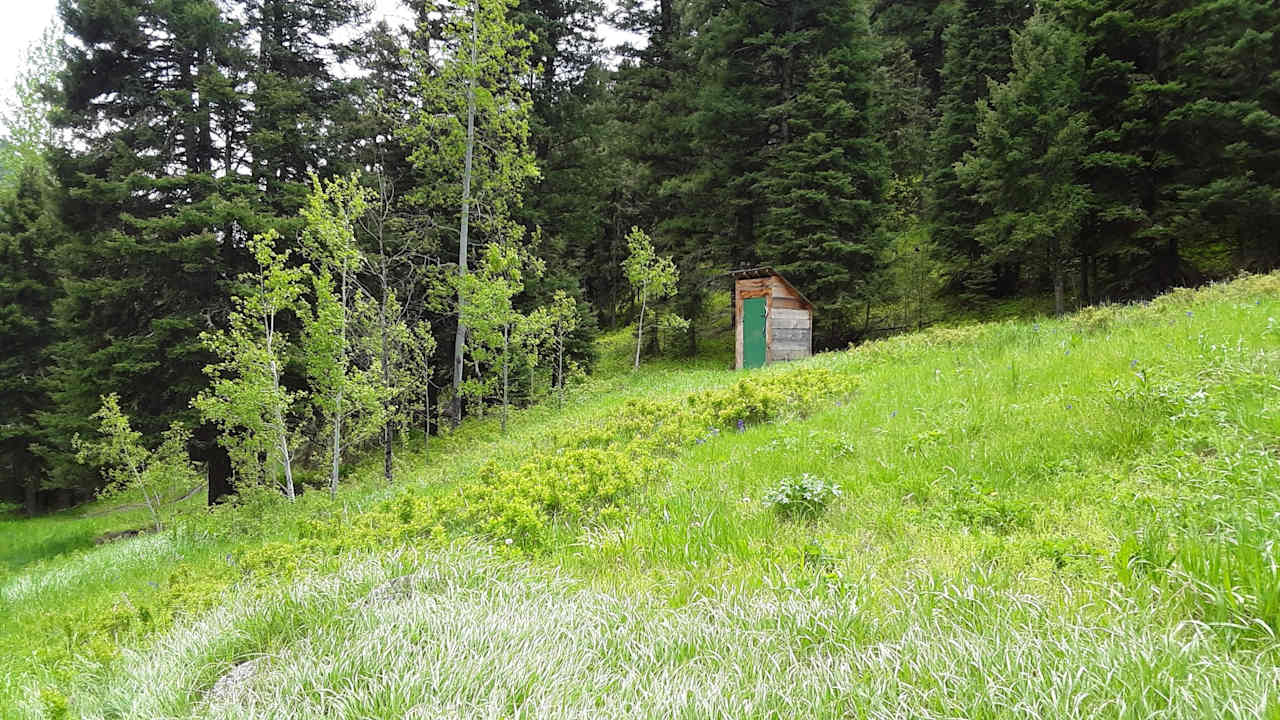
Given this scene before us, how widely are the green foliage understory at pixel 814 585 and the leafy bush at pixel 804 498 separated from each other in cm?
2

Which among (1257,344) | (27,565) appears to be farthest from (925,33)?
(27,565)

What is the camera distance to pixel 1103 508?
113 inches

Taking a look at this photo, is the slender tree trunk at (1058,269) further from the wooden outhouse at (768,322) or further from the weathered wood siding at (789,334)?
the wooden outhouse at (768,322)

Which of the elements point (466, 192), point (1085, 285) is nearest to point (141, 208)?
point (466, 192)

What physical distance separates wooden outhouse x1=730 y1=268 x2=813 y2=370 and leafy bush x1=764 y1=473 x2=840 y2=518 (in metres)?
14.3

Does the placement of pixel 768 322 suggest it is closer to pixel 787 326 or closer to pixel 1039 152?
pixel 787 326

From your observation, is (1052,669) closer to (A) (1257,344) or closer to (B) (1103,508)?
(B) (1103,508)

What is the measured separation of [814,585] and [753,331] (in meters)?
15.9

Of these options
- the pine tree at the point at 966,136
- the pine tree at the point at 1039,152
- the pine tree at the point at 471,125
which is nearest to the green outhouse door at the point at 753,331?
the pine tree at the point at 471,125

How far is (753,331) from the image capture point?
1802 cm

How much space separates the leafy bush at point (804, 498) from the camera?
11.5 feet

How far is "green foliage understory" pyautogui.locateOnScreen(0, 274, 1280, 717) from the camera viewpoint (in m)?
1.76

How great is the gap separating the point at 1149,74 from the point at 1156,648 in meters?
22.7

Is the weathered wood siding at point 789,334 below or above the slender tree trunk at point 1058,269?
below
